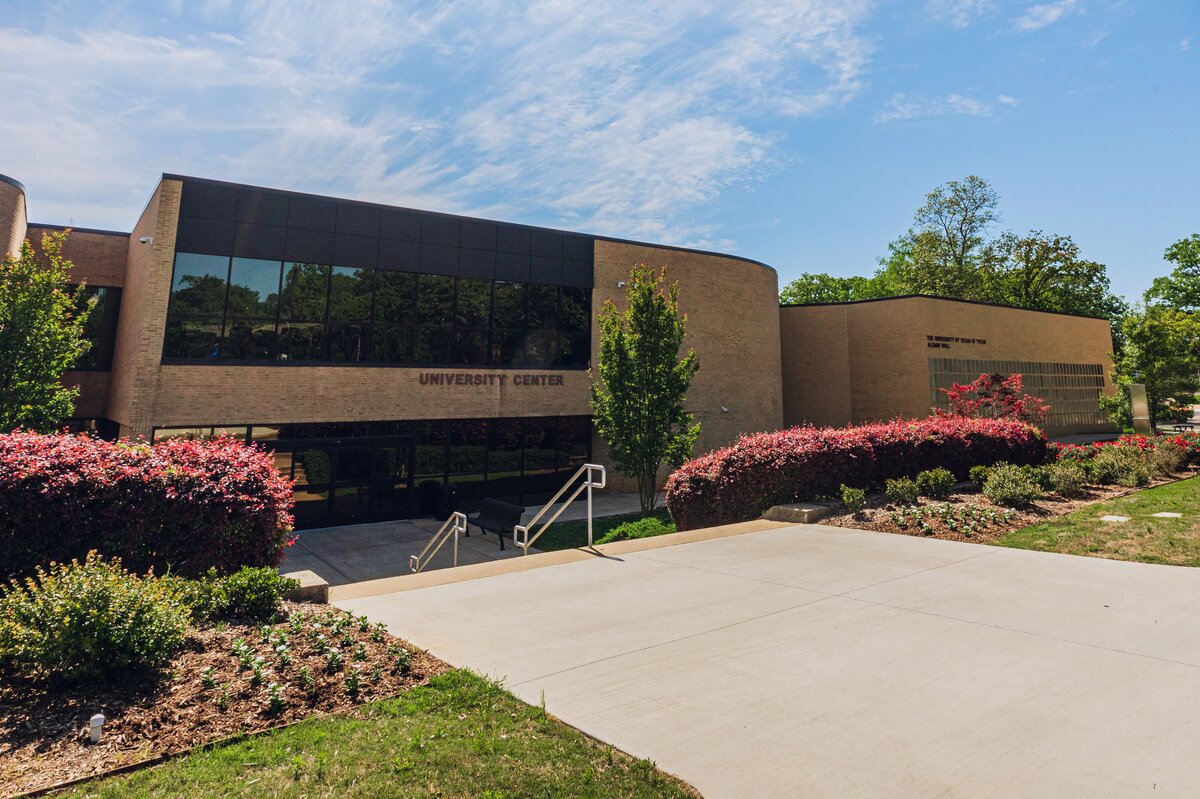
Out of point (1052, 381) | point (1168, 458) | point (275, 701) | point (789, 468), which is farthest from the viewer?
point (1052, 381)

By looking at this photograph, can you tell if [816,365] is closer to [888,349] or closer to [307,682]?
[888,349]

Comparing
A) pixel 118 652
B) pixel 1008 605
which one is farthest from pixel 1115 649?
pixel 118 652

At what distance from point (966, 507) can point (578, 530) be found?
342 inches

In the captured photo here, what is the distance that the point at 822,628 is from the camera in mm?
6066

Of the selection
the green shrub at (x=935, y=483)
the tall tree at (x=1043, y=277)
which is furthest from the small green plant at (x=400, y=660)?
the tall tree at (x=1043, y=277)

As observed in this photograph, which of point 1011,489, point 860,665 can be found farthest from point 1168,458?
point 860,665

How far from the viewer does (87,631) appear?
4590 mm

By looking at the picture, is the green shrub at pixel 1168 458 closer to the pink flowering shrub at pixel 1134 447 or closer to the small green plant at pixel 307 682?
the pink flowering shrub at pixel 1134 447

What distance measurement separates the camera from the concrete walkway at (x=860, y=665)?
3.66 m

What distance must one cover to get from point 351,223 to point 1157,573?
1888 cm

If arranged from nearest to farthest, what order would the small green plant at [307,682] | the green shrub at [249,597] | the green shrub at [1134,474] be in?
the small green plant at [307,682] → the green shrub at [249,597] → the green shrub at [1134,474]

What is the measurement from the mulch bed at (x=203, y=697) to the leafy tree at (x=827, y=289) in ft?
219

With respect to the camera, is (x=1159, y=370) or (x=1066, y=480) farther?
(x=1159, y=370)

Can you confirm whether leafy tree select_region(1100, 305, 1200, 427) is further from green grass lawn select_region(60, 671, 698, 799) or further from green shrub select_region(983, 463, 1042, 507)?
green grass lawn select_region(60, 671, 698, 799)
